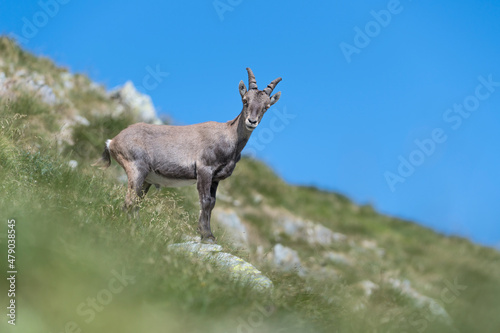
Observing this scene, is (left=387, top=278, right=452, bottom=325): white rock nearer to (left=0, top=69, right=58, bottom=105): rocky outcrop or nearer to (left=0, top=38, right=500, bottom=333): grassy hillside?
(left=0, top=38, right=500, bottom=333): grassy hillside

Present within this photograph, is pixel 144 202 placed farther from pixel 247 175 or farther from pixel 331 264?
pixel 247 175

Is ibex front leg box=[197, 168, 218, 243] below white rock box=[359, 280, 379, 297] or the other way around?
below

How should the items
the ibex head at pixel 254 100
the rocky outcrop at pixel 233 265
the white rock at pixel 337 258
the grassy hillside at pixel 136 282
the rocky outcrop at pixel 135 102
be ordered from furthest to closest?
1. the rocky outcrop at pixel 135 102
2. the white rock at pixel 337 258
3. the ibex head at pixel 254 100
4. the rocky outcrop at pixel 233 265
5. the grassy hillside at pixel 136 282

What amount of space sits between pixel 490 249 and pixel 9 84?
2512 centimetres

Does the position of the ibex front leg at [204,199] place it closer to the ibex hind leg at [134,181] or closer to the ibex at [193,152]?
the ibex at [193,152]

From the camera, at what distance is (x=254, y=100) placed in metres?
9.70

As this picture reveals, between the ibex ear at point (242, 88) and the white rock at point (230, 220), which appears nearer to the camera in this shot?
the ibex ear at point (242, 88)

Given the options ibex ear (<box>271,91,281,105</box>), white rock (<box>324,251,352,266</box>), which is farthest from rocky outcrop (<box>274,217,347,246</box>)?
ibex ear (<box>271,91,281,105</box>)

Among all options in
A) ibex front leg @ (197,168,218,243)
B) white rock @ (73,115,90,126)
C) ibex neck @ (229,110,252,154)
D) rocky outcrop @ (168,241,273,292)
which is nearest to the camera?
rocky outcrop @ (168,241,273,292)

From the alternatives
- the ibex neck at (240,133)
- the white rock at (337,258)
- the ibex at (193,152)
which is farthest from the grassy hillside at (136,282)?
the white rock at (337,258)

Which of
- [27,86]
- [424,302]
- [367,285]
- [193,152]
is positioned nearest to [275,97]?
[193,152]

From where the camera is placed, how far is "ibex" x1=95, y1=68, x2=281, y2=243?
983cm

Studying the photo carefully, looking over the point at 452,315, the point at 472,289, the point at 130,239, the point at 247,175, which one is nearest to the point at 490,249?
the point at 247,175

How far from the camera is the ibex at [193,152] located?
9.83m
